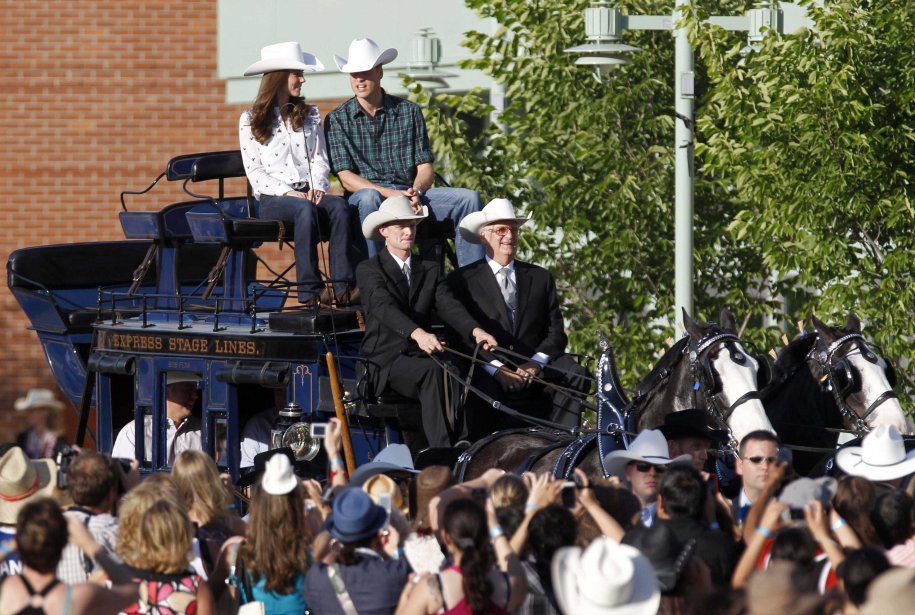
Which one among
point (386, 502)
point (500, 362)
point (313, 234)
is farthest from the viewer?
point (313, 234)

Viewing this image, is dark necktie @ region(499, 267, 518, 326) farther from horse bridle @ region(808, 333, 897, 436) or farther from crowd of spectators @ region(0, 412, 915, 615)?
crowd of spectators @ region(0, 412, 915, 615)

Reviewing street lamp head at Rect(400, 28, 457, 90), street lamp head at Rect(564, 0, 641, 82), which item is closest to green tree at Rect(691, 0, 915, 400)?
street lamp head at Rect(564, 0, 641, 82)

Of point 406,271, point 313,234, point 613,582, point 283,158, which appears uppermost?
point 283,158

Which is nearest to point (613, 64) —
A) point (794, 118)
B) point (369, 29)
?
point (794, 118)

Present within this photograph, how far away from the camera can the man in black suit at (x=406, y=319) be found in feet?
31.2

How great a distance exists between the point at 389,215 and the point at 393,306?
25.4 inches

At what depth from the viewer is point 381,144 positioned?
11.0 m

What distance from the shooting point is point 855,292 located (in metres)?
11.0

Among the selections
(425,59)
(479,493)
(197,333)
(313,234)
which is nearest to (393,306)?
(313,234)

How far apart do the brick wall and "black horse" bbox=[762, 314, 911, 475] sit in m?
9.36

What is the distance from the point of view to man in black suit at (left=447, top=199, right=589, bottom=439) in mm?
9891

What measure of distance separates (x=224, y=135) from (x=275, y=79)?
22.9ft

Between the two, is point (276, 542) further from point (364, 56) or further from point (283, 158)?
point (364, 56)

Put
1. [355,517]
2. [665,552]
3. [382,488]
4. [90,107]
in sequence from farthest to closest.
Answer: [90,107] → [382,488] → [355,517] → [665,552]
